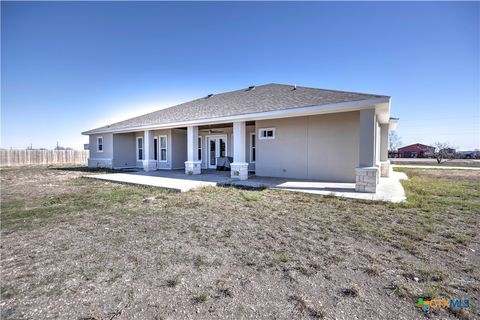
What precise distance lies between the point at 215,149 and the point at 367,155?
1005 centimetres

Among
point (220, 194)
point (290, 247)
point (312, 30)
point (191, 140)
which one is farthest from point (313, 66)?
point (290, 247)

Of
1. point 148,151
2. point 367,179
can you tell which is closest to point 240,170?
point 367,179

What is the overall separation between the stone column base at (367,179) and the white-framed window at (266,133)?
4826mm

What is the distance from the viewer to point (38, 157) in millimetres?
24906

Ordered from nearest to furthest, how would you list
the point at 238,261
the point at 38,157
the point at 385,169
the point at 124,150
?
the point at 238,261
the point at 385,169
the point at 124,150
the point at 38,157

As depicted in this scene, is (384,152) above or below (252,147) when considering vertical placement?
below

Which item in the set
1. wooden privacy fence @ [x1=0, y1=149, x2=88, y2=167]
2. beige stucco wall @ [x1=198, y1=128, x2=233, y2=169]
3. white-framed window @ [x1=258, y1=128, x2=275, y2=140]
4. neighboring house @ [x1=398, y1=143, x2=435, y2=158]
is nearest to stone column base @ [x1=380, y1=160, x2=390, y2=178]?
white-framed window @ [x1=258, y1=128, x2=275, y2=140]

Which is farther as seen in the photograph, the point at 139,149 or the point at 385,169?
the point at 139,149

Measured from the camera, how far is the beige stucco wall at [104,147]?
57.1 feet

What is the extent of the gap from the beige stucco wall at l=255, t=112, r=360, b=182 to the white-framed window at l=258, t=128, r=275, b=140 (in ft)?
0.56

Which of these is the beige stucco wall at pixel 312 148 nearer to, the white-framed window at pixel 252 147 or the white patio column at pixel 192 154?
the white-framed window at pixel 252 147

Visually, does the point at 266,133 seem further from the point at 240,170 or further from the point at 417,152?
the point at 417,152

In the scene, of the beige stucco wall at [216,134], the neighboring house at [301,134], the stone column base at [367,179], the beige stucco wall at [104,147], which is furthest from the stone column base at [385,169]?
the beige stucco wall at [104,147]

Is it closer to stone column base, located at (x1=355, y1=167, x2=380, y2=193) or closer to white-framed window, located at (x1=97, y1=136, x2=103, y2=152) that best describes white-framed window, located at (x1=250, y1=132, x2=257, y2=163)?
stone column base, located at (x1=355, y1=167, x2=380, y2=193)
